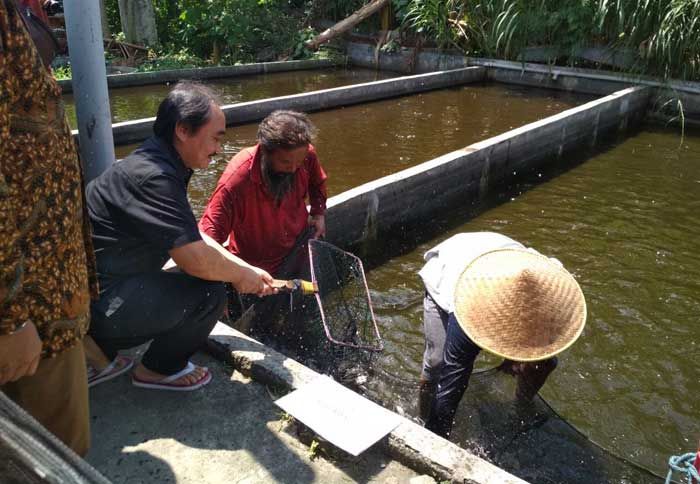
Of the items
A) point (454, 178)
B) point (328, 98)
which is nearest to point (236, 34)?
point (328, 98)

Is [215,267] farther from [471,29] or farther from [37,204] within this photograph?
[471,29]

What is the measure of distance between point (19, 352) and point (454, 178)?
542 cm

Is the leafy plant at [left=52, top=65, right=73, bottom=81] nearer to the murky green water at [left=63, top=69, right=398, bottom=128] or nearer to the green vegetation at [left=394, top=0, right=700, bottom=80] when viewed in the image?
the murky green water at [left=63, top=69, right=398, bottom=128]

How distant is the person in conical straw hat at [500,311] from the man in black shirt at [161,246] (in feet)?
3.28

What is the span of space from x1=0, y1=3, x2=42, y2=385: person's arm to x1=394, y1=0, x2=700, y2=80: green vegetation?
1102 centimetres

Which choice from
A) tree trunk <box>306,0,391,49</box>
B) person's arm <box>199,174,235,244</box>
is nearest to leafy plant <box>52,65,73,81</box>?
tree trunk <box>306,0,391,49</box>

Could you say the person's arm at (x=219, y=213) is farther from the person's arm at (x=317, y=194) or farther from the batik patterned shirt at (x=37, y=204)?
the batik patterned shirt at (x=37, y=204)

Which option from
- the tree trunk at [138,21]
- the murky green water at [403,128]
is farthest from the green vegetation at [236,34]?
the murky green water at [403,128]

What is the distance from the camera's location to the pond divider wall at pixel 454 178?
214 inches

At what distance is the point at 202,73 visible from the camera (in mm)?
13031

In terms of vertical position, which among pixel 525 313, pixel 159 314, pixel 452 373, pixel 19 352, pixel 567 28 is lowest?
pixel 452 373

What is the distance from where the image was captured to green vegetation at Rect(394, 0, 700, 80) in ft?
34.1

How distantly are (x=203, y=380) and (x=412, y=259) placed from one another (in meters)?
2.98

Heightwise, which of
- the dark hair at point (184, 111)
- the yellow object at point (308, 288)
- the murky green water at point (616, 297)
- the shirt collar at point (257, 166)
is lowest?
the murky green water at point (616, 297)
